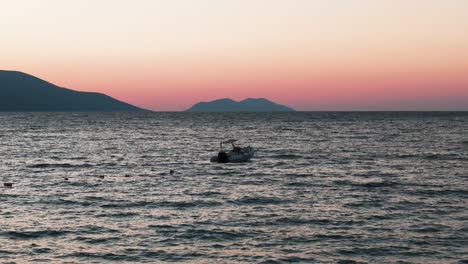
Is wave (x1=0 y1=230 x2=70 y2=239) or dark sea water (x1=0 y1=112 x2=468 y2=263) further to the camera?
wave (x1=0 y1=230 x2=70 y2=239)

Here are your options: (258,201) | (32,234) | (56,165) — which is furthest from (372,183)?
(56,165)

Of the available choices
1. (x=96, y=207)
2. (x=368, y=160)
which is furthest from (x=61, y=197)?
(x=368, y=160)

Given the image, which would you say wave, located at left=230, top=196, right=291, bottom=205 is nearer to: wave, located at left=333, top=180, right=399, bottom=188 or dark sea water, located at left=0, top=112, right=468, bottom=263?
dark sea water, located at left=0, top=112, right=468, bottom=263

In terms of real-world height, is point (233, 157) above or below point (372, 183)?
above

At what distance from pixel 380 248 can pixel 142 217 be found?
16.2 metres

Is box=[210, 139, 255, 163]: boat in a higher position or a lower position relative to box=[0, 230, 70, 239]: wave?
higher

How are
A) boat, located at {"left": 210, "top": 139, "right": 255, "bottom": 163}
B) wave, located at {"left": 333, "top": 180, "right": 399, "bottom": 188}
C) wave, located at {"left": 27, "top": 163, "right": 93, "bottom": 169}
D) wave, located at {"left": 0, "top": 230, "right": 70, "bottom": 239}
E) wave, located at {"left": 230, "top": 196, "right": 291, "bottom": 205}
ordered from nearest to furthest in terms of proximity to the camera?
wave, located at {"left": 0, "top": 230, "right": 70, "bottom": 239}
wave, located at {"left": 230, "top": 196, "right": 291, "bottom": 205}
wave, located at {"left": 333, "top": 180, "right": 399, "bottom": 188}
wave, located at {"left": 27, "top": 163, "right": 93, "bottom": 169}
boat, located at {"left": 210, "top": 139, "right": 255, "bottom": 163}

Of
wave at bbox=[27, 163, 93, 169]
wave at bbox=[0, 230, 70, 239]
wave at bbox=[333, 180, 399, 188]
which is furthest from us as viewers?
wave at bbox=[27, 163, 93, 169]

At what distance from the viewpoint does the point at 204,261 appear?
26.6 meters

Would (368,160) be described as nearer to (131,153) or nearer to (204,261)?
(131,153)

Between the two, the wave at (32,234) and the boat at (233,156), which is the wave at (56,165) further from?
the wave at (32,234)

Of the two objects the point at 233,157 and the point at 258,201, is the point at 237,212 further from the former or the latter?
the point at 233,157

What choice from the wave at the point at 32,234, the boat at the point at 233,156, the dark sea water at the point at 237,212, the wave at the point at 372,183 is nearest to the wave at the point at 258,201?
the dark sea water at the point at 237,212

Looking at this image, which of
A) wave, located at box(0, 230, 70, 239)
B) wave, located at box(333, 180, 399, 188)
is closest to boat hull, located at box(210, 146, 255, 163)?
wave, located at box(333, 180, 399, 188)
